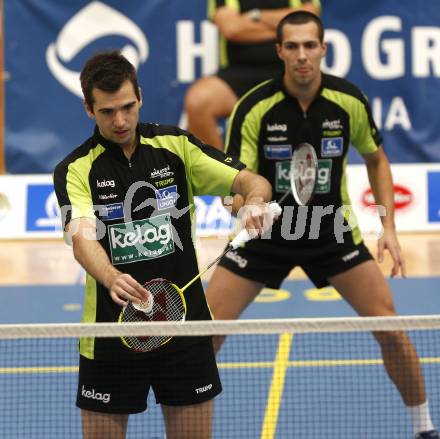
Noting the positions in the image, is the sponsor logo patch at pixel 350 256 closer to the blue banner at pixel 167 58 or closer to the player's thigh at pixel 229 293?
the player's thigh at pixel 229 293

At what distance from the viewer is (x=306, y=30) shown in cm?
661

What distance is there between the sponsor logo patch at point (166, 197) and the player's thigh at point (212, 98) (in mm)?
6865

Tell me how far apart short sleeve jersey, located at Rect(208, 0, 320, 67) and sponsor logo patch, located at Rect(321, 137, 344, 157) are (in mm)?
5235

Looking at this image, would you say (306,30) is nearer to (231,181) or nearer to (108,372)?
(231,181)

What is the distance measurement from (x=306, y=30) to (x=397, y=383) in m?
2.12

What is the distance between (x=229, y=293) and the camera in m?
6.62

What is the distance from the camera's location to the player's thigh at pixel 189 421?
4758 millimetres

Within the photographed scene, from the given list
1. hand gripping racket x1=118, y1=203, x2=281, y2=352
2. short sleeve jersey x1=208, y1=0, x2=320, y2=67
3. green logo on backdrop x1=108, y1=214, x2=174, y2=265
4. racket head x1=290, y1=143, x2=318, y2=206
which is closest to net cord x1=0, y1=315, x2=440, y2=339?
hand gripping racket x1=118, y1=203, x2=281, y2=352

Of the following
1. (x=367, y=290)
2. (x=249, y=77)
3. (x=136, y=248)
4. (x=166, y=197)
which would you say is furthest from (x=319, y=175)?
(x=249, y=77)

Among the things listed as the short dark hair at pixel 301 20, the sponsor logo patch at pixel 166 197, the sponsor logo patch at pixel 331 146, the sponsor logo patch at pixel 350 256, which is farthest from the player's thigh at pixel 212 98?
the sponsor logo patch at pixel 166 197

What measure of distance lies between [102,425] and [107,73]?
1.50 m

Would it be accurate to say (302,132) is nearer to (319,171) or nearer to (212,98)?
(319,171)

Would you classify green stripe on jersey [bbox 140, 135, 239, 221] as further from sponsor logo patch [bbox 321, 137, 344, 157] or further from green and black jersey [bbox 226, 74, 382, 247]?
sponsor logo patch [bbox 321, 137, 344, 157]

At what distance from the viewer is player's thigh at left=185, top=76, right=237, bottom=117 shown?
463 inches
